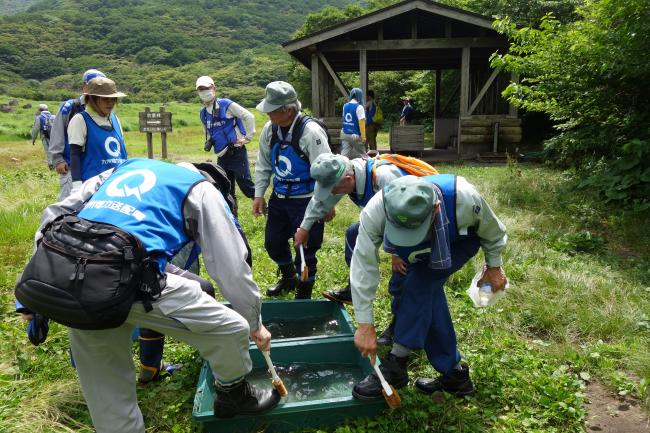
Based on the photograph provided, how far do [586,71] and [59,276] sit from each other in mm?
7544

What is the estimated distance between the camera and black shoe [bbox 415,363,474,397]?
2984 millimetres

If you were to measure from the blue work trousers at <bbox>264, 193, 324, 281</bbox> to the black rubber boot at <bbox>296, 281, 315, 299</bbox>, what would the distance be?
0.06 m

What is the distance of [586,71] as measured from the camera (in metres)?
7.03

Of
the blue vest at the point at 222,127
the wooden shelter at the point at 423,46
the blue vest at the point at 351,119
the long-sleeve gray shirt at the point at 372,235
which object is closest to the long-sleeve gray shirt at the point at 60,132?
the blue vest at the point at 222,127

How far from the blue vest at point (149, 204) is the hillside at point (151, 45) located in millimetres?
Result: 63812

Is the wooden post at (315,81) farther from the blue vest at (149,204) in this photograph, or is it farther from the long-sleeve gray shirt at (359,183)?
the blue vest at (149,204)

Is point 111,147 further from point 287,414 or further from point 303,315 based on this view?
point 287,414

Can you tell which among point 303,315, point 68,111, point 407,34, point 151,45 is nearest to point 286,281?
point 303,315

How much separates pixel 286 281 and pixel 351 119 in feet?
17.3

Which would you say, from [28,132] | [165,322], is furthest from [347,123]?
[28,132]

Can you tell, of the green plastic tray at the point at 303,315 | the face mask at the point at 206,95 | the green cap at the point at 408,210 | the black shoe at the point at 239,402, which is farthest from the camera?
the face mask at the point at 206,95

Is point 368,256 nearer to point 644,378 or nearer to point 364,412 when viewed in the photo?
point 364,412

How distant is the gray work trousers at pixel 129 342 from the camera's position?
211 centimetres

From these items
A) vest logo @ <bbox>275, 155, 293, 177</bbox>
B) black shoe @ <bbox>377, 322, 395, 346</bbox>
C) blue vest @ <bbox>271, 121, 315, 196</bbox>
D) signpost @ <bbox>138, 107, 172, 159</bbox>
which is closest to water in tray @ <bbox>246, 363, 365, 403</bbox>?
black shoe @ <bbox>377, 322, 395, 346</bbox>
